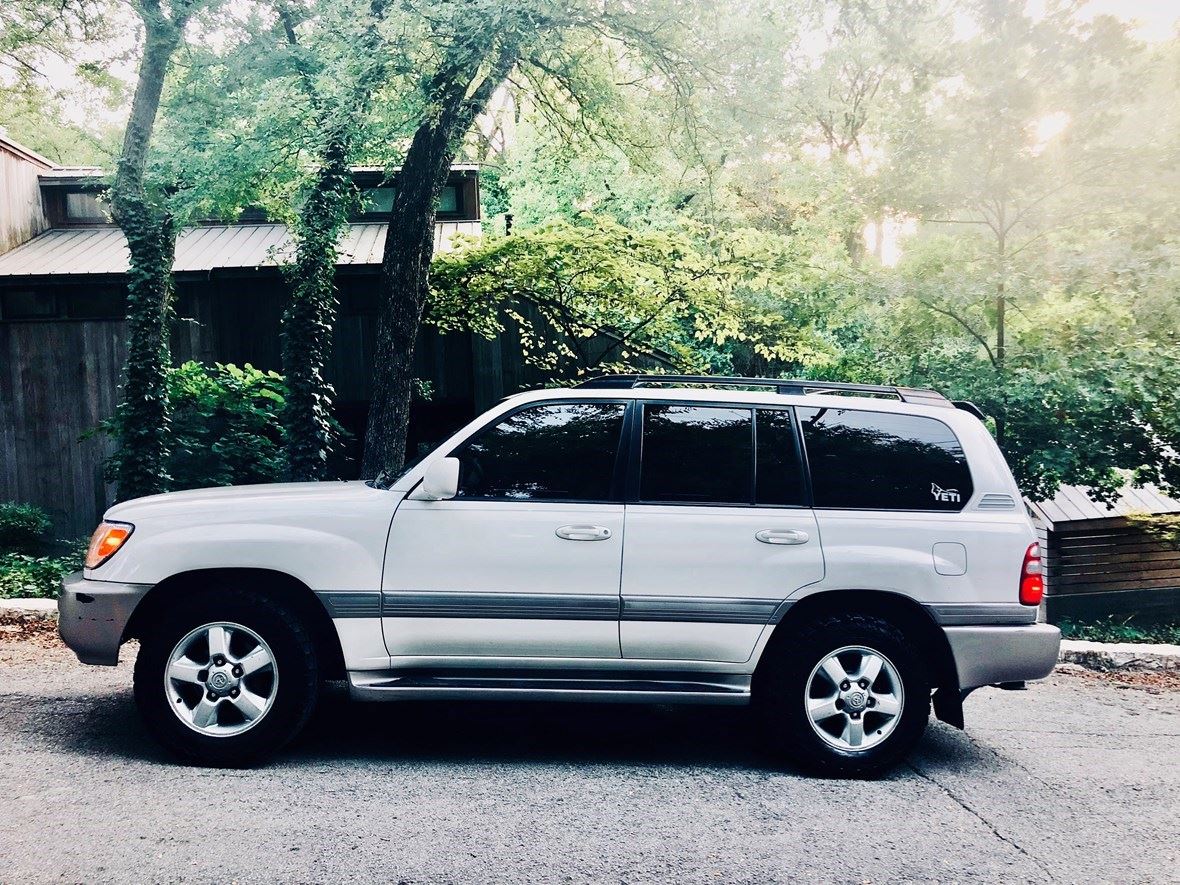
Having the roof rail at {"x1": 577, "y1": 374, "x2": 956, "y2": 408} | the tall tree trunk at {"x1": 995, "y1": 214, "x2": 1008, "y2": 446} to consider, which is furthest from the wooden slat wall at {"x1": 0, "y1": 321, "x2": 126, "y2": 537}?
the tall tree trunk at {"x1": 995, "y1": 214, "x2": 1008, "y2": 446}

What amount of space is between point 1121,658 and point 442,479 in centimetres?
577

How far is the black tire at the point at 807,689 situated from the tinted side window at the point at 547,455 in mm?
1255

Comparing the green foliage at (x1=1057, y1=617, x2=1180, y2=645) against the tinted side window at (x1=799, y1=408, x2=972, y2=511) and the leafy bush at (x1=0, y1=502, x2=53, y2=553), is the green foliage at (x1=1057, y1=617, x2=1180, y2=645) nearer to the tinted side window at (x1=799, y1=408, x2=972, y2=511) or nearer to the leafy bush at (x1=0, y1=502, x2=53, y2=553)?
the tinted side window at (x1=799, y1=408, x2=972, y2=511)

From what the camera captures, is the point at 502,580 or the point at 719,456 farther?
the point at 719,456

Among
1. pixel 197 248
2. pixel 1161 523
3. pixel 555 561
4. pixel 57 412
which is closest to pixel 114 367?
pixel 57 412

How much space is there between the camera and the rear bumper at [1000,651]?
4.96m

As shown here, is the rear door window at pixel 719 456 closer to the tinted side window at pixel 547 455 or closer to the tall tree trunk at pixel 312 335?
the tinted side window at pixel 547 455

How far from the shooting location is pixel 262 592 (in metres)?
5.02

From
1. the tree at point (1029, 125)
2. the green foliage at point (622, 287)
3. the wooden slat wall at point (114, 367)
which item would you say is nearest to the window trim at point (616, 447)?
the tree at point (1029, 125)

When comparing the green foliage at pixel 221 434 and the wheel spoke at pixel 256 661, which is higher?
the green foliage at pixel 221 434

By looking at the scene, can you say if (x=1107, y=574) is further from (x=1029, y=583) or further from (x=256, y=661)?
(x=256, y=661)

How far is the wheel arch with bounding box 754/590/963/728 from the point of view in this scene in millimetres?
5039

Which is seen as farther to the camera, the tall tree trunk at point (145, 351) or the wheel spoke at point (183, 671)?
the tall tree trunk at point (145, 351)

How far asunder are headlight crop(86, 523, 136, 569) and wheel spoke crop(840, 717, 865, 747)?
3.71m
